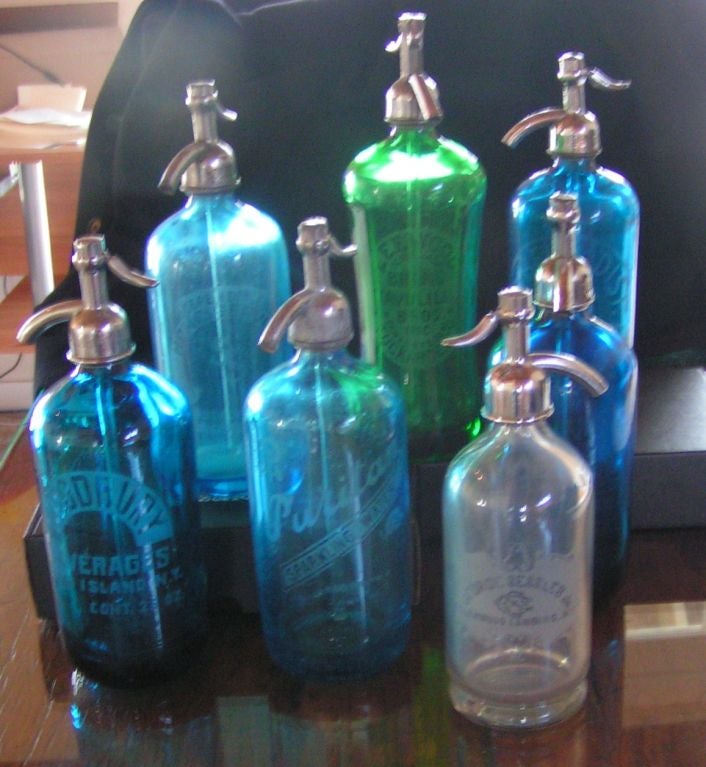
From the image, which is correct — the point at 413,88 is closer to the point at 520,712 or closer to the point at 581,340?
the point at 581,340

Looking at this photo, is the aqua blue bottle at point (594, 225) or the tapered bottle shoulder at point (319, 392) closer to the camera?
the tapered bottle shoulder at point (319, 392)

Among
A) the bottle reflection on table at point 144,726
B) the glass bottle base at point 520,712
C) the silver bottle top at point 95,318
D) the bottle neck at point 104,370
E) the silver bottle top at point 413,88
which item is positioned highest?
the silver bottle top at point 413,88

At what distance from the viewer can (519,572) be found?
0.51m

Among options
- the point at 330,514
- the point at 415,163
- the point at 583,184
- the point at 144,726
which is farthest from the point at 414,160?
the point at 144,726

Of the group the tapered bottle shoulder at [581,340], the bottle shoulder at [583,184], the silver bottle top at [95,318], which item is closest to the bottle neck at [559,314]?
the tapered bottle shoulder at [581,340]

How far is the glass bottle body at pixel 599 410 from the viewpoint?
56 centimetres

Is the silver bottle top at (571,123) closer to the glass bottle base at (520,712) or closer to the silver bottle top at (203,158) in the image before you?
the silver bottle top at (203,158)

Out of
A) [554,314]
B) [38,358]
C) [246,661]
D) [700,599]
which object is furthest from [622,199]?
[38,358]

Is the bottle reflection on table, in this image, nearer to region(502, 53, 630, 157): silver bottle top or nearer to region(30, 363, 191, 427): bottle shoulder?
region(30, 363, 191, 427): bottle shoulder

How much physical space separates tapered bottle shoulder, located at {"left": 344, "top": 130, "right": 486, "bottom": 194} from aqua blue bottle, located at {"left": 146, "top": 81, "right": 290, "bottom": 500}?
2.6 inches

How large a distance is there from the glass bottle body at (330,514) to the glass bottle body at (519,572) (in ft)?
0.13

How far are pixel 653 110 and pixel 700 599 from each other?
0.42 metres

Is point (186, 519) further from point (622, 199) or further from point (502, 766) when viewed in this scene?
point (622, 199)

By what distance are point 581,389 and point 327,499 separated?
0.14 m
